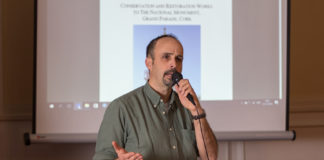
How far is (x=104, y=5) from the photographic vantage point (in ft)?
10.5

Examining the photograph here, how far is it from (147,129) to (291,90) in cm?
203

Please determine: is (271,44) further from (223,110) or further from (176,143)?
(176,143)

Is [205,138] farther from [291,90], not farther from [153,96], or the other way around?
[291,90]

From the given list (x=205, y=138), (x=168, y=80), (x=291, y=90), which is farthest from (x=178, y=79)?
(x=291, y=90)

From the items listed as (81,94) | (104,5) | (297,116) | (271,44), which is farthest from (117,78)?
(297,116)

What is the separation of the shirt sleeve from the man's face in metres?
0.25

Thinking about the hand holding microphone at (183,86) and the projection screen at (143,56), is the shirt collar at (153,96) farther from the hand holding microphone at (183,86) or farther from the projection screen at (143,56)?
the projection screen at (143,56)

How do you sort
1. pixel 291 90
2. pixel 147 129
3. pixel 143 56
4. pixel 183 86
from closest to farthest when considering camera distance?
pixel 183 86 < pixel 147 129 < pixel 143 56 < pixel 291 90

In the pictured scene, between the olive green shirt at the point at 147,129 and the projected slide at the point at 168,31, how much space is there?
1084mm

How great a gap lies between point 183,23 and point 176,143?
1442mm

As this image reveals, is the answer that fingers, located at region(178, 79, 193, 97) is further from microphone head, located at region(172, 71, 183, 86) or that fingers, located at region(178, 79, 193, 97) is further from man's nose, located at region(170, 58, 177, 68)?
man's nose, located at region(170, 58, 177, 68)

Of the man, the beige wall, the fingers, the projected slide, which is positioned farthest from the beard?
the beige wall

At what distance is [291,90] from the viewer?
3658mm

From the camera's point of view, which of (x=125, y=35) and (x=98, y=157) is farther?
(x=125, y=35)
